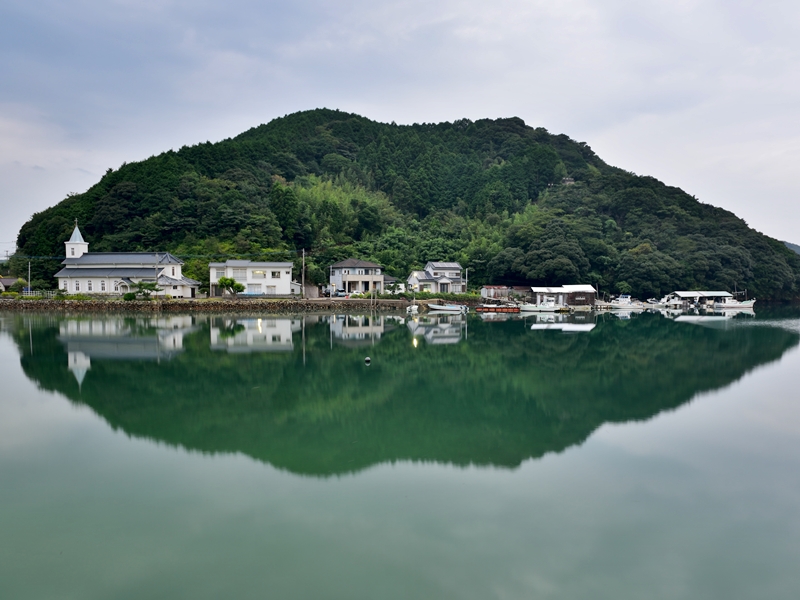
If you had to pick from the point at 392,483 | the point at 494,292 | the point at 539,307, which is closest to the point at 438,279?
the point at 494,292

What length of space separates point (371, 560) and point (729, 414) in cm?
754

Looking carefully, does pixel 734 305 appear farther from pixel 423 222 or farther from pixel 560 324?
pixel 423 222

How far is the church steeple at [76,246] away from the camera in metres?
37.1

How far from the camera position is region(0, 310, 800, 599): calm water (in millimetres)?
4137

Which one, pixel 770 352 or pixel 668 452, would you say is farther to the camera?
pixel 770 352

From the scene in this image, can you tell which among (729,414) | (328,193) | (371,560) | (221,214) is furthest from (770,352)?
(328,193)

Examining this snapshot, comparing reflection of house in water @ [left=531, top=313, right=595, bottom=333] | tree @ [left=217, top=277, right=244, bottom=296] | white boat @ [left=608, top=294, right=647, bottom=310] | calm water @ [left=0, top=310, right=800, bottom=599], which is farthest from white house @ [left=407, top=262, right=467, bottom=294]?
calm water @ [left=0, top=310, right=800, bottom=599]

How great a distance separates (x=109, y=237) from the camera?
1623 inches

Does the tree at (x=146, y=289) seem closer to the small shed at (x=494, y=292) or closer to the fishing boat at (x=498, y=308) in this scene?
the fishing boat at (x=498, y=308)

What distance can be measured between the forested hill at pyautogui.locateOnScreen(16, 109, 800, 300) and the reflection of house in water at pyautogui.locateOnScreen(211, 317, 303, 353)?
41.3 ft

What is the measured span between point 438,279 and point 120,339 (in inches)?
972

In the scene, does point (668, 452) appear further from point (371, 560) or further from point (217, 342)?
point (217, 342)

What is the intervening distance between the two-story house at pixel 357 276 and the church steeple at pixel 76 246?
1727cm

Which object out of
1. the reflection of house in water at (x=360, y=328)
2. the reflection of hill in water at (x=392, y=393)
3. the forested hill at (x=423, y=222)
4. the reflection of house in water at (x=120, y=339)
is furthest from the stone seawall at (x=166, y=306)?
the reflection of hill in water at (x=392, y=393)
